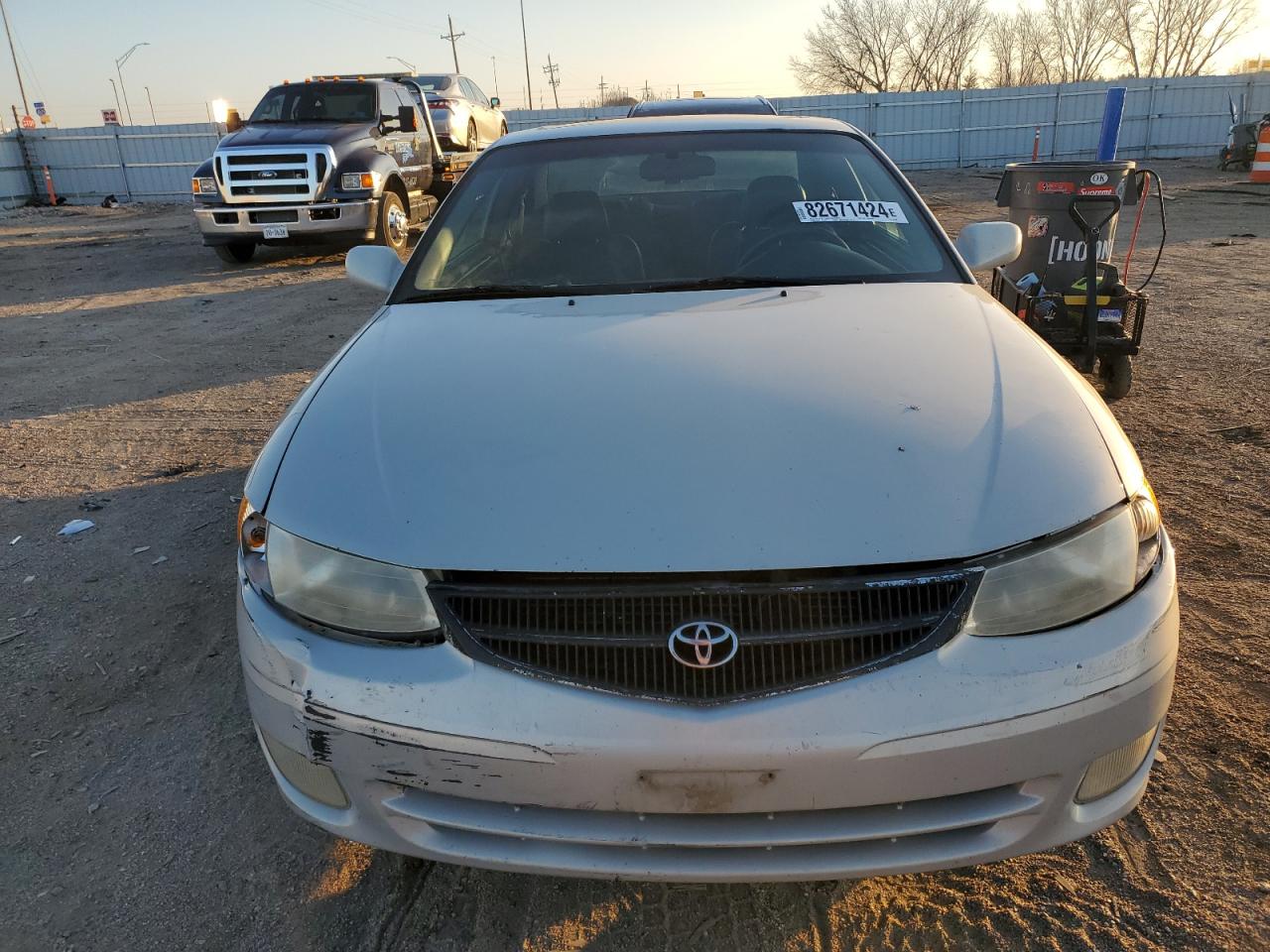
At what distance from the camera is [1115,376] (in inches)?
195

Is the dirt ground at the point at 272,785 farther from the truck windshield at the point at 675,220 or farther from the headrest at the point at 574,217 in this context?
the headrest at the point at 574,217

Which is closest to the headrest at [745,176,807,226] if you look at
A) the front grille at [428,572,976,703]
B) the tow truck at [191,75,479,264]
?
the front grille at [428,572,976,703]

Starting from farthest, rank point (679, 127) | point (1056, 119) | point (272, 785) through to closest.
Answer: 1. point (1056, 119)
2. point (679, 127)
3. point (272, 785)

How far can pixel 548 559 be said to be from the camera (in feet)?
5.07

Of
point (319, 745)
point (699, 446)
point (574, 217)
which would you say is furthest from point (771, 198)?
point (319, 745)

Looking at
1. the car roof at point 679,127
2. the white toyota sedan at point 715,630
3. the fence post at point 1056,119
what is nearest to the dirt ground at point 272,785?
the white toyota sedan at point 715,630

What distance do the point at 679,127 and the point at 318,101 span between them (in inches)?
381

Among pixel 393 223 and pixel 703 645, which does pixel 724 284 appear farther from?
pixel 393 223

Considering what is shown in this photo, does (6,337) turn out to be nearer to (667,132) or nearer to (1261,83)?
(667,132)

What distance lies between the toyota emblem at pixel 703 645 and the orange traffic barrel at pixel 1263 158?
21841 mm

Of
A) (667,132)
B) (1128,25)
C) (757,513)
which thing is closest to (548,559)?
(757,513)

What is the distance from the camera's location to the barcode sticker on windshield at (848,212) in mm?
2906

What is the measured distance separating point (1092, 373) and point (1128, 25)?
225 feet

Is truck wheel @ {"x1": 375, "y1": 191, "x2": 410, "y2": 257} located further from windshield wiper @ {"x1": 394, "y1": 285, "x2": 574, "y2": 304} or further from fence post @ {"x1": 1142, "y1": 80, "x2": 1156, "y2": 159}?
fence post @ {"x1": 1142, "y1": 80, "x2": 1156, "y2": 159}
